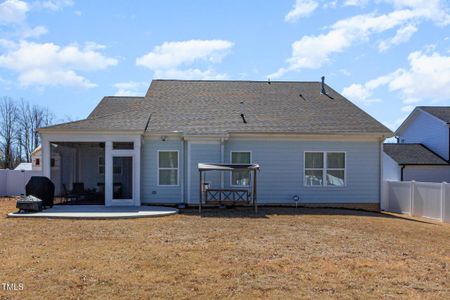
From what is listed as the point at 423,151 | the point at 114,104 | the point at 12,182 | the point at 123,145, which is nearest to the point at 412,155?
the point at 423,151

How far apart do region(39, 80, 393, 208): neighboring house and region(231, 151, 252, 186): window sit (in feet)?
0.13

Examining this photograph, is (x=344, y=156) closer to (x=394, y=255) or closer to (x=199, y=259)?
(x=394, y=255)

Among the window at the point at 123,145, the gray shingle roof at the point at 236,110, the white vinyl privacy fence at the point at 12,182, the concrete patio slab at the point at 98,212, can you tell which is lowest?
the concrete patio slab at the point at 98,212

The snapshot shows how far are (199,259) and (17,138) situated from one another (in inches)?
1886

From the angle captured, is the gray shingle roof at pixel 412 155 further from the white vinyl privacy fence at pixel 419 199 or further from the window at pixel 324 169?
the window at pixel 324 169

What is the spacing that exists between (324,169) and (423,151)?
12328 millimetres

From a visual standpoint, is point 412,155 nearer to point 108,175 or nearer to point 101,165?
point 101,165

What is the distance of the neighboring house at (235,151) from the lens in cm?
1563

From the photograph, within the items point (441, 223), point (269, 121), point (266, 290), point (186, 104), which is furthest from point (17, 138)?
point (266, 290)

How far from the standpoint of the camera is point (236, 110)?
18.8 m

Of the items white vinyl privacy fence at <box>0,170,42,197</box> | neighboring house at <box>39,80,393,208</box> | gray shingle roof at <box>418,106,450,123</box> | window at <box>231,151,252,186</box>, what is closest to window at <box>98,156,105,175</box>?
neighboring house at <box>39,80,393,208</box>

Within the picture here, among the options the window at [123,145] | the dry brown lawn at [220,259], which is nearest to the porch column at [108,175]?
the window at [123,145]

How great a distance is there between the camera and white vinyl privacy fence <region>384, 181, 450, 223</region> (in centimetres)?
1498

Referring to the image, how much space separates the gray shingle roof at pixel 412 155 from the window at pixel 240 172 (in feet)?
36.6
